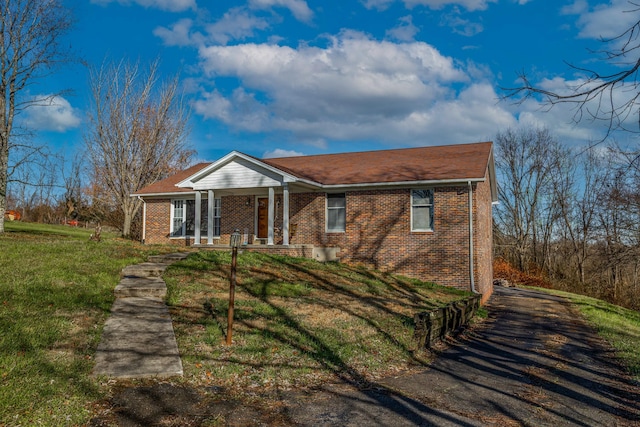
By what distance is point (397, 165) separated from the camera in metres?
18.7

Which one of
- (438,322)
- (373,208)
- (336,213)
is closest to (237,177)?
(336,213)

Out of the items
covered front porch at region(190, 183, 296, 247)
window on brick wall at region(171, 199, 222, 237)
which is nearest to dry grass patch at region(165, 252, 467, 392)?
covered front porch at region(190, 183, 296, 247)

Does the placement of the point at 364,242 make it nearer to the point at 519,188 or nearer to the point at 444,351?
the point at 444,351

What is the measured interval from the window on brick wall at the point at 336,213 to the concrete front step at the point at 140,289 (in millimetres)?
9233

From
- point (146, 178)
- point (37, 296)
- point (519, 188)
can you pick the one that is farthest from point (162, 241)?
point (519, 188)

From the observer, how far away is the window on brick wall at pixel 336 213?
59.2ft

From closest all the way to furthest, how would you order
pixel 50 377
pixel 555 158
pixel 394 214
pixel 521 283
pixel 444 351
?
1. pixel 50 377
2. pixel 444 351
3. pixel 394 214
4. pixel 521 283
5. pixel 555 158

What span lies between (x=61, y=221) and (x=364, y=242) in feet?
129

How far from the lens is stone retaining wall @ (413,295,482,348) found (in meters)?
8.45

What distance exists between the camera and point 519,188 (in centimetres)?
3725

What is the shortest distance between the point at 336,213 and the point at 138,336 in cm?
1194

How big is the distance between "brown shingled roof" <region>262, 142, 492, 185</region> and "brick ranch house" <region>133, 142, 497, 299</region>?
43 millimetres

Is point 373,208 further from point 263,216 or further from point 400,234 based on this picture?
point 263,216

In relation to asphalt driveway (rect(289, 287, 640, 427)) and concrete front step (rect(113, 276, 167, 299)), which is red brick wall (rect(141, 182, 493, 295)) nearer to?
asphalt driveway (rect(289, 287, 640, 427))
